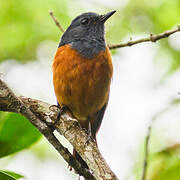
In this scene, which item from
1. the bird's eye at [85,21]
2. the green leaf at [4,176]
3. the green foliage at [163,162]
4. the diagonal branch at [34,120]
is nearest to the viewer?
the green leaf at [4,176]

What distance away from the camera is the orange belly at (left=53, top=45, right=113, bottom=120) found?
3.97 metres

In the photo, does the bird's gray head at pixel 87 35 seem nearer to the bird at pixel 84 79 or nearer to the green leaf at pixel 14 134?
the bird at pixel 84 79

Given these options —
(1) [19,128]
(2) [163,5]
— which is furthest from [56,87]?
(2) [163,5]

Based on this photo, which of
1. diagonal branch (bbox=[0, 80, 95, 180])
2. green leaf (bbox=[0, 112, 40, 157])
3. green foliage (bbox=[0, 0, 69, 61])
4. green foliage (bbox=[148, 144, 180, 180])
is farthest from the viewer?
green foliage (bbox=[0, 0, 69, 61])

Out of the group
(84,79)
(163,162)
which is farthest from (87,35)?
(163,162)

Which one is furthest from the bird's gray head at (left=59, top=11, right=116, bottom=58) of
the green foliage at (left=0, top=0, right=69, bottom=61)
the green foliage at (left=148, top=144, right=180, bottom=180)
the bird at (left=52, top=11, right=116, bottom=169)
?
the green foliage at (left=148, top=144, right=180, bottom=180)

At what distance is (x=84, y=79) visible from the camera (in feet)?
13.0

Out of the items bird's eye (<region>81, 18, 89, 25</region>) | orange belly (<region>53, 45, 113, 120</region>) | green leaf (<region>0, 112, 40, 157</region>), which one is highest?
green leaf (<region>0, 112, 40, 157</region>)

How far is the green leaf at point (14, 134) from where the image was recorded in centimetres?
269

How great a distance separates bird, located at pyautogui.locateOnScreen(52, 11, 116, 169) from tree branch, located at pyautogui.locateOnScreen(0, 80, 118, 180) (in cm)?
93

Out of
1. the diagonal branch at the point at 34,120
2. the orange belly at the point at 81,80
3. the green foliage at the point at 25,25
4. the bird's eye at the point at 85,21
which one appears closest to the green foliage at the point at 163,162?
the diagonal branch at the point at 34,120

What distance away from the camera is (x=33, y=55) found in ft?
22.0

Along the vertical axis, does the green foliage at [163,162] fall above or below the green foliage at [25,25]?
below

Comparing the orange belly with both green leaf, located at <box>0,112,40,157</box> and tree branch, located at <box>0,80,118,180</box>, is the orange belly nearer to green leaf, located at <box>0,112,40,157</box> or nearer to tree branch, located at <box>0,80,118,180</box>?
tree branch, located at <box>0,80,118,180</box>
